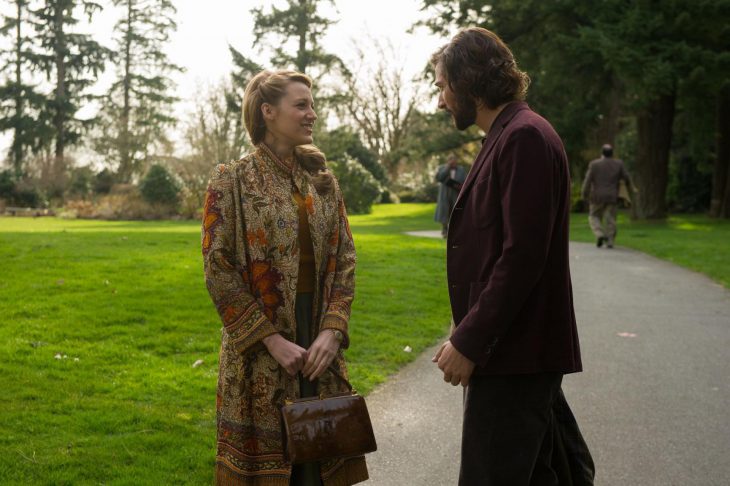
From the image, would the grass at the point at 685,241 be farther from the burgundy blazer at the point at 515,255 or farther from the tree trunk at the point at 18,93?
the tree trunk at the point at 18,93

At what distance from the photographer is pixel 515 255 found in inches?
90.7

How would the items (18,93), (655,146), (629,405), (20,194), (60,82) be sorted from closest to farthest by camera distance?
(629,405)
(655,146)
(20,194)
(18,93)
(60,82)

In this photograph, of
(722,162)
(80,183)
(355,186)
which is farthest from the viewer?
(80,183)

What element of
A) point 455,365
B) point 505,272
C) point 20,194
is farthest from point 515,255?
point 20,194

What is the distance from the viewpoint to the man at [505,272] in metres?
2.31

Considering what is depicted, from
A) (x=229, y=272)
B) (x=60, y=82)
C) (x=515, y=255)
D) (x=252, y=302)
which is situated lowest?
(x=252, y=302)

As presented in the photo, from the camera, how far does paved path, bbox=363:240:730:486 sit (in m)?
4.21

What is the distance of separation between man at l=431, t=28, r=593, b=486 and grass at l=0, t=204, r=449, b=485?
206cm

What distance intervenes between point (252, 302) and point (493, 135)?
107cm

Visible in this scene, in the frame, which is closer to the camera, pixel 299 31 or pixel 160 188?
pixel 160 188

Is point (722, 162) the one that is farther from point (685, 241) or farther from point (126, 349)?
point (126, 349)

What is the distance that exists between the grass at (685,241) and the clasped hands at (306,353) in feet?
32.4

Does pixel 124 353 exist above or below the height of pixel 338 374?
below

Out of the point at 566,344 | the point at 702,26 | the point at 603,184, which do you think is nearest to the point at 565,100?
the point at 702,26
